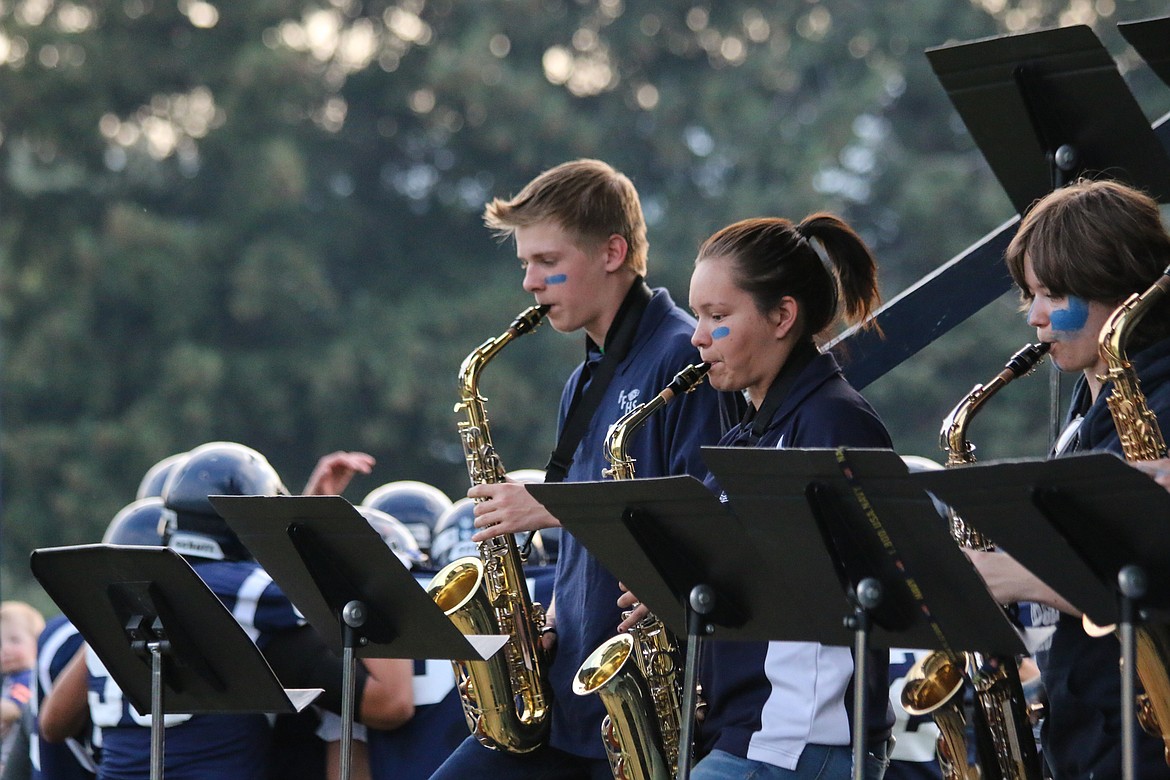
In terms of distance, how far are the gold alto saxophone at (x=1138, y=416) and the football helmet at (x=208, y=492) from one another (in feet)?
9.52

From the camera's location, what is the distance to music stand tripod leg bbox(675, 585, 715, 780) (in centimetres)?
362

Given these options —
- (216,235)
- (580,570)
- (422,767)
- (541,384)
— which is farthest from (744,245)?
(216,235)

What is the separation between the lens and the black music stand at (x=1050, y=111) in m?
4.64

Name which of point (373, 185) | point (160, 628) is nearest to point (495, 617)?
point (160, 628)

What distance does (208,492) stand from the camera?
5.70 meters

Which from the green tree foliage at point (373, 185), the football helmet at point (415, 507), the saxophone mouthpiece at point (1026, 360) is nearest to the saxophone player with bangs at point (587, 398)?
the saxophone mouthpiece at point (1026, 360)

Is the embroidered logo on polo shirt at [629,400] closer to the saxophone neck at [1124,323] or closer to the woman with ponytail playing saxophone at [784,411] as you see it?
the woman with ponytail playing saxophone at [784,411]

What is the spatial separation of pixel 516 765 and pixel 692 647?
49.0 inches

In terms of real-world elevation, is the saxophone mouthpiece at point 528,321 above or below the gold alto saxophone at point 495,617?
above

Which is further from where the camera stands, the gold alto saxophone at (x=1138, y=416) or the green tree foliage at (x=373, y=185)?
the green tree foliage at (x=373, y=185)

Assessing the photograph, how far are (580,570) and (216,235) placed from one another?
17656mm

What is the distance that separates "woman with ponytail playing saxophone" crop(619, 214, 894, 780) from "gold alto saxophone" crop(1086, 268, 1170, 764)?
546 millimetres

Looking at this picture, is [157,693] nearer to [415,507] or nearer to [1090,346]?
[1090,346]

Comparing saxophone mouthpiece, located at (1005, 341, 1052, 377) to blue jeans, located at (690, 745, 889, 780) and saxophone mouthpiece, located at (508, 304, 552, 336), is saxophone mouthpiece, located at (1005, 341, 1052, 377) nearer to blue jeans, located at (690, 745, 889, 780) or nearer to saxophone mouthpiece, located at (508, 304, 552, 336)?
blue jeans, located at (690, 745, 889, 780)
